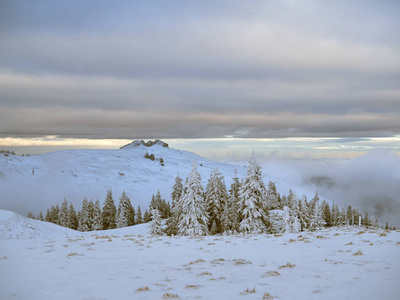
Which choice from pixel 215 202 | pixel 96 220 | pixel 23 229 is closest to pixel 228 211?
pixel 215 202

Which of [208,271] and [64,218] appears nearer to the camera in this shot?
[208,271]

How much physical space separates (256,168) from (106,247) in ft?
102

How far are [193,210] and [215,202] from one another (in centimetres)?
610

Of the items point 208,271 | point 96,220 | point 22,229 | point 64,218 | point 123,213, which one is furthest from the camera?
point 64,218

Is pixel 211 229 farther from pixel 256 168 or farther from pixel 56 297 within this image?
pixel 56 297

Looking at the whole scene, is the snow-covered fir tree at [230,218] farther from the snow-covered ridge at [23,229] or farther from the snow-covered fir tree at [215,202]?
the snow-covered ridge at [23,229]

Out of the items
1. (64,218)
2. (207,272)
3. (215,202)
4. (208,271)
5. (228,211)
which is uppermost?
(207,272)

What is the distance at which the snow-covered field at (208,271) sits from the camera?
1079cm

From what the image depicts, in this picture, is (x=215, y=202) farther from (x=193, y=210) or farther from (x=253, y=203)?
(x=253, y=203)

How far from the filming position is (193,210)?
49.9 metres

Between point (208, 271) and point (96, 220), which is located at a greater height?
point (208, 271)

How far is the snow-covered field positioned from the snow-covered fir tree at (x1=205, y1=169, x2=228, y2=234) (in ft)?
104

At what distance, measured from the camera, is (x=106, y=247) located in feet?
73.4

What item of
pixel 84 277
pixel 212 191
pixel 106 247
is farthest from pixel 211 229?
pixel 84 277
